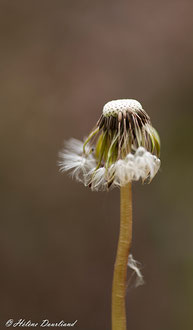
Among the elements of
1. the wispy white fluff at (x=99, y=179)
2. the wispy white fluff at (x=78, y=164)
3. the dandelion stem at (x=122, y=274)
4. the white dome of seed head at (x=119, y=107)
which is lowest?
the dandelion stem at (x=122, y=274)

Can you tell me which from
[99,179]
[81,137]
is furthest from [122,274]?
[81,137]

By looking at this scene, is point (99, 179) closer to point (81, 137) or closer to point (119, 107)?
point (119, 107)

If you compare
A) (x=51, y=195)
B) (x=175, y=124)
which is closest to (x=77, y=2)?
(x=175, y=124)

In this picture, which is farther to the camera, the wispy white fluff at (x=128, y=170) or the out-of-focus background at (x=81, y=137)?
the out-of-focus background at (x=81, y=137)

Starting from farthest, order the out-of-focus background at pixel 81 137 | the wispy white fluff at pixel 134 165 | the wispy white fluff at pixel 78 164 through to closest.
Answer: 1. the out-of-focus background at pixel 81 137
2. the wispy white fluff at pixel 78 164
3. the wispy white fluff at pixel 134 165

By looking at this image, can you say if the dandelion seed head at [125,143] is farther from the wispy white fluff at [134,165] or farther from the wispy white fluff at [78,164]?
the wispy white fluff at [78,164]

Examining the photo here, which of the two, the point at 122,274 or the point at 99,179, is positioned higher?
the point at 99,179

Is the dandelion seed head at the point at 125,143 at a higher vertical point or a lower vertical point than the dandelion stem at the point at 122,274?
higher

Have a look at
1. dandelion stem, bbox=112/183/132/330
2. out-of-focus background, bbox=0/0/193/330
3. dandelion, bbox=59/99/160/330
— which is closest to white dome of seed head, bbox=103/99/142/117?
dandelion, bbox=59/99/160/330

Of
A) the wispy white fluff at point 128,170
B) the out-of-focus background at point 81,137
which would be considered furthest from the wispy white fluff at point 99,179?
the out-of-focus background at point 81,137

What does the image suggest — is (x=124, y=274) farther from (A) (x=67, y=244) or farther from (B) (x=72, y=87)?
(B) (x=72, y=87)
